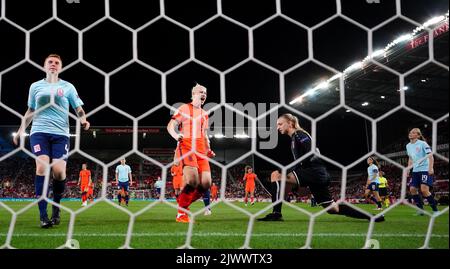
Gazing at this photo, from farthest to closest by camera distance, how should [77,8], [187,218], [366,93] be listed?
1. [366,93]
2. [77,8]
3. [187,218]

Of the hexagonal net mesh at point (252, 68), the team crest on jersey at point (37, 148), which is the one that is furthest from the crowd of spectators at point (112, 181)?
the team crest on jersey at point (37, 148)

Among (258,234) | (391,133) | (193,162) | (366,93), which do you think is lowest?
(258,234)

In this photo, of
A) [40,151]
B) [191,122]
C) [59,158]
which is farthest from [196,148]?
[40,151]

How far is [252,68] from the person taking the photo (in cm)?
1151

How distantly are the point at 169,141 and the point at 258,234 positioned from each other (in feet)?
72.1

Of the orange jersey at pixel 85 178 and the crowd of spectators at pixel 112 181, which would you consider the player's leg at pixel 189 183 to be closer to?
the orange jersey at pixel 85 178

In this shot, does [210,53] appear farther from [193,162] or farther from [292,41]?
[193,162]

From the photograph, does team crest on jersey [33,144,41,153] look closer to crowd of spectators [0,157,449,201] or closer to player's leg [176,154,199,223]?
player's leg [176,154,199,223]

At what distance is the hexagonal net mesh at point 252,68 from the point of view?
2.32 metres

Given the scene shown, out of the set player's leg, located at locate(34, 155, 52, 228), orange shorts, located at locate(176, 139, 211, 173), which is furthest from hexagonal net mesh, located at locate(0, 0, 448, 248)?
orange shorts, located at locate(176, 139, 211, 173)

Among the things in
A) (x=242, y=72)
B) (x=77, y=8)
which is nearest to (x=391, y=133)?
(x=242, y=72)

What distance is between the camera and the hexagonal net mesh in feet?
7.61

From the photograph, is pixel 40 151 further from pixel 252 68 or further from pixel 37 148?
pixel 252 68
